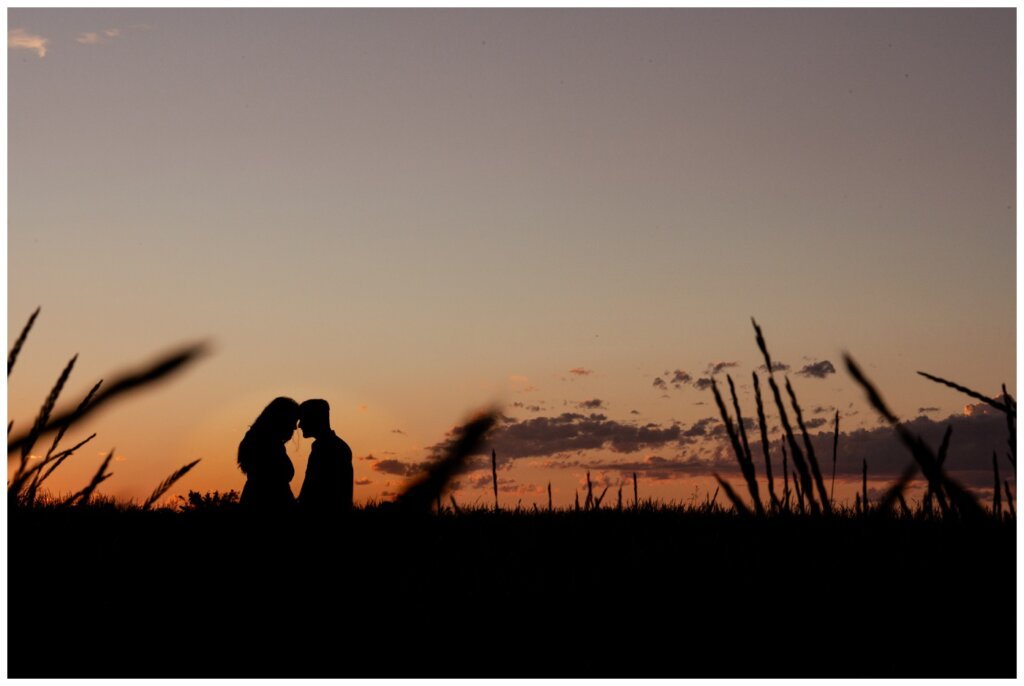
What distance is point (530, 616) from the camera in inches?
107

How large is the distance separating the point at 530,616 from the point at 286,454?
5119mm

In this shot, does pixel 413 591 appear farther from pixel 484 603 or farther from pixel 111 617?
pixel 111 617

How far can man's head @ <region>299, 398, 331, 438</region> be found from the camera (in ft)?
21.5

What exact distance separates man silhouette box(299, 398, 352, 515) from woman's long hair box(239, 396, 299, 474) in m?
0.20

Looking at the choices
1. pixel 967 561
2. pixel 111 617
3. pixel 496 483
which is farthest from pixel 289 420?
pixel 967 561

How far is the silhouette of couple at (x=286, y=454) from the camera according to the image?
20.3 feet

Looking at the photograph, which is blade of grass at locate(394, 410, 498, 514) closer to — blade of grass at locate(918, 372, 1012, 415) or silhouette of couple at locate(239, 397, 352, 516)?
blade of grass at locate(918, 372, 1012, 415)

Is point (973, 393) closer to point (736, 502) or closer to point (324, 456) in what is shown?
point (736, 502)

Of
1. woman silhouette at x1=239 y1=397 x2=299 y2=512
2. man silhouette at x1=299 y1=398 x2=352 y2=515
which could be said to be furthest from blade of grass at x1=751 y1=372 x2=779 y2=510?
woman silhouette at x1=239 y1=397 x2=299 y2=512

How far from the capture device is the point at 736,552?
124 inches

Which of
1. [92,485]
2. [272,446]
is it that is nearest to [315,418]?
[272,446]

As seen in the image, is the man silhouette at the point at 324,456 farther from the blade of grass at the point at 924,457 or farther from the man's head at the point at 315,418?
the blade of grass at the point at 924,457

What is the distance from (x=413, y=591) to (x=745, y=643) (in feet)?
4.29

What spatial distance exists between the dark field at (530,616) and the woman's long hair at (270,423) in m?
4.31
